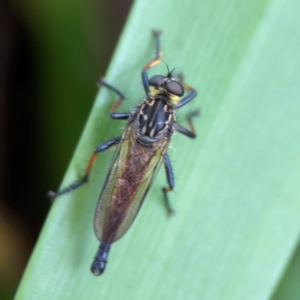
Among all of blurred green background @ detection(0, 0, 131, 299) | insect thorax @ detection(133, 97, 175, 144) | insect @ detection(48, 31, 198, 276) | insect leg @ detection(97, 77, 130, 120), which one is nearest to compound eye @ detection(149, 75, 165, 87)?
insect @ detection(48, 31, 198, 276)

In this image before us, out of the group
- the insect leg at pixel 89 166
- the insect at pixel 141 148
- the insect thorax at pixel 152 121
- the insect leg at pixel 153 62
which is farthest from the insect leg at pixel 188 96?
the insect leg at pixel 89 166

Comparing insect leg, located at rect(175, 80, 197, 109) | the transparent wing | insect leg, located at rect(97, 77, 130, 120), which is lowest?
the transparent wing

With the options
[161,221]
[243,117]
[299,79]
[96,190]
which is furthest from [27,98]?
[299,79]

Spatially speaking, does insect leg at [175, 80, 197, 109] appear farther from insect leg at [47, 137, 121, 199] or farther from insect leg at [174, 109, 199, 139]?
insect leg at [47, 137, 121, 199]

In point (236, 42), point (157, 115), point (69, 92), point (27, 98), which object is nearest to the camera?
point (236, 42)

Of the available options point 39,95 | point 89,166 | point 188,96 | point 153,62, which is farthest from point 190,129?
point 39,95

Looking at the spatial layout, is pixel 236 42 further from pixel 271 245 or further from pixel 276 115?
pixel 271 245

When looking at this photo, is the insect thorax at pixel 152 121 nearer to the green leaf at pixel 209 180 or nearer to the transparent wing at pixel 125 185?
the transparent wing at pixel 125 185
